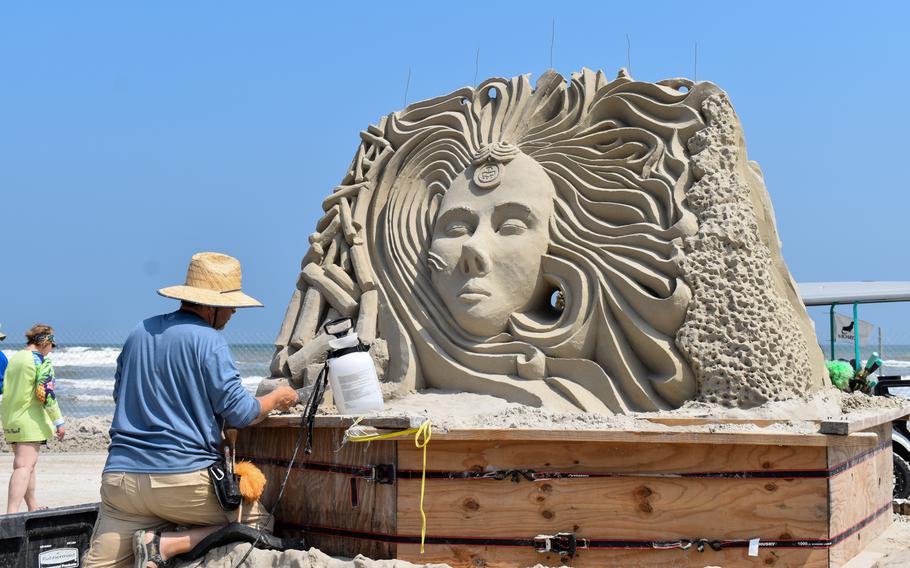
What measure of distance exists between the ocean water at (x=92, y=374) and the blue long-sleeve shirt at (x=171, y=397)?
38.2ft

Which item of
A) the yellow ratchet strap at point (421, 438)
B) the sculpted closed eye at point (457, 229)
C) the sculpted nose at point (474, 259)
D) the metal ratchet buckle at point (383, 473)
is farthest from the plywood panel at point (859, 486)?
the sculpted closed eye at point (457, 229)

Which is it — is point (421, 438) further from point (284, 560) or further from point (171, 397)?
point (171, 397)

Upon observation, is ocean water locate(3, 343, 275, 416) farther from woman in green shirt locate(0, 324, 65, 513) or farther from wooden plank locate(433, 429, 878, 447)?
wooden plank locate(433, 429, 878, 447)

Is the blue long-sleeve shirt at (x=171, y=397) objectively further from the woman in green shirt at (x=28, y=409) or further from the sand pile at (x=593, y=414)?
A: the woman in green shirt at (x=28, y=409)

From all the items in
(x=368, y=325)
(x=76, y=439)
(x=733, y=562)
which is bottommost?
(x=76, y=439)

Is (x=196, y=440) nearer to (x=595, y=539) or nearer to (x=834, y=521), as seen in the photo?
(x=595, y=539)

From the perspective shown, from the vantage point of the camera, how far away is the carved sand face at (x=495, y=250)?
18.2 feet

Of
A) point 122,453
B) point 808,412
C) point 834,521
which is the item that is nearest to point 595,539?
point 834,521

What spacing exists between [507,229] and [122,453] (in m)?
2.57

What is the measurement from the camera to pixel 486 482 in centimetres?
402

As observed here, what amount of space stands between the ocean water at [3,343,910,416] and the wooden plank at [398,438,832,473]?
1199cm

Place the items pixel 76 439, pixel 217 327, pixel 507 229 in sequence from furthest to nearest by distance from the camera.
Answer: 1. pixel 76 439
2. pixel 507 229
3. pixel 217 327

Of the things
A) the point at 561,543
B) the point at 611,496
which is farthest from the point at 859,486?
the point at 561,543

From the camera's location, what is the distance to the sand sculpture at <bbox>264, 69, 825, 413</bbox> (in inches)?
203
